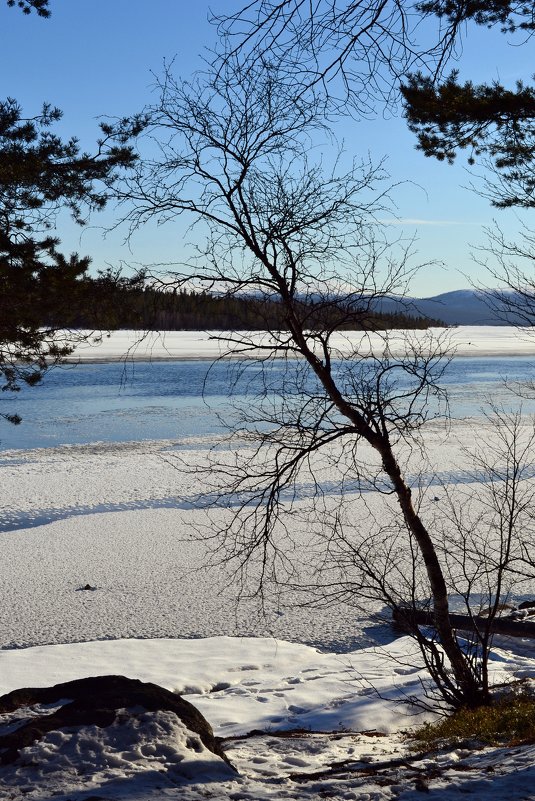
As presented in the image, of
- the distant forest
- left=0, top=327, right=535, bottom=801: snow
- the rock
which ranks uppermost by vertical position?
the distant forest

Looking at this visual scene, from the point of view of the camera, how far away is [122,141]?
28.7 feet

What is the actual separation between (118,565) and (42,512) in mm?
3175

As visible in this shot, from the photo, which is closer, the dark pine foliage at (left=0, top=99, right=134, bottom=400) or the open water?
the dark pine foliage at (left=0, top=99, right=134, bottom=400)

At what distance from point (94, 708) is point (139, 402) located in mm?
24138

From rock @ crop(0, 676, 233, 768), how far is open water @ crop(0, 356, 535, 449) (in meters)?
9.45

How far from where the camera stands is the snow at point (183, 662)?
3.86m

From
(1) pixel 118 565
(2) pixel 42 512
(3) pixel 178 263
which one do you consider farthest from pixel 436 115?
(2) pixel 42 512

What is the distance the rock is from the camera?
4.11m

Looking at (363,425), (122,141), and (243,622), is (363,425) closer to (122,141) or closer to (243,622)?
(243,622)

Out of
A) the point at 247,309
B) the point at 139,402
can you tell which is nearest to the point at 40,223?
the point at 247,309

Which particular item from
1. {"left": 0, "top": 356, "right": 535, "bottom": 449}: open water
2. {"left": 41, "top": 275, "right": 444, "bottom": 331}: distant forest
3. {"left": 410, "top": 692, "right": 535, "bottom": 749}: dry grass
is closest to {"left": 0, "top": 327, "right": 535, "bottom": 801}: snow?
{"left": 410, "top": 692, "right": 535, "bottom": 749}: dry grass

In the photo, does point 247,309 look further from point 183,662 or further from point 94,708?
point 183,662

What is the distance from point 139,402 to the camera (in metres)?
28.2

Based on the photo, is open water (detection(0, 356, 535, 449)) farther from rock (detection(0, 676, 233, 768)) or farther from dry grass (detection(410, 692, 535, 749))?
rock (detection(0, 676, 233, 768))
